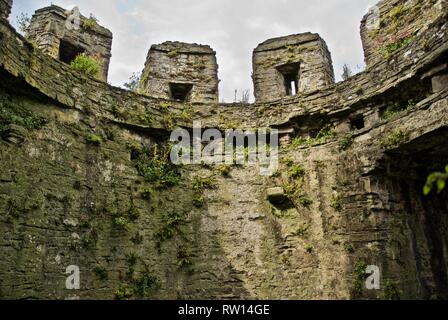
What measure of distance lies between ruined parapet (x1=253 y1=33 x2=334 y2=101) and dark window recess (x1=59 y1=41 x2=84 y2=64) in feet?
16.4

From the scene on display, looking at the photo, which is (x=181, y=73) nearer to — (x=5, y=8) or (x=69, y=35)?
(x=69, y=35)

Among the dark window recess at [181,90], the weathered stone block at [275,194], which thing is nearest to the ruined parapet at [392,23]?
the weathered stone block at [275,194]

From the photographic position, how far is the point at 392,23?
941cm

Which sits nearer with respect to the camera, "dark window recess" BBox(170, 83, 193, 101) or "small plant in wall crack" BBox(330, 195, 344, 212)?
"small plant in wall crack" BBox(330, 195, 344, 212)

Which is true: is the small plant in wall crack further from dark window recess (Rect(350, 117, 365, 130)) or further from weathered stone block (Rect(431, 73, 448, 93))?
weathered stone block (Rect(431, 73, 448, 93))

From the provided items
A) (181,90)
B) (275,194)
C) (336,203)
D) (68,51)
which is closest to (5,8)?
(68,51)

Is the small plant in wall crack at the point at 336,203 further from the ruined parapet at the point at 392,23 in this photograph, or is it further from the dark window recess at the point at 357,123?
the ruined parapet at the point at 392,23

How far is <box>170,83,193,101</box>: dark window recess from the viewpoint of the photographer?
1127cm

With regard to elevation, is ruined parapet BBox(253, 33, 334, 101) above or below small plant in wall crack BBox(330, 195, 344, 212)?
above

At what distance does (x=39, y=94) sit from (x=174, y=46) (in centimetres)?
526

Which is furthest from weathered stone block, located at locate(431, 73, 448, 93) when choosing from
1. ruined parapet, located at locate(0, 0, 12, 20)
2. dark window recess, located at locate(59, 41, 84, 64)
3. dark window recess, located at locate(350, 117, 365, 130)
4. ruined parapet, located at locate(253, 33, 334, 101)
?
dark window recess, located at locate(59, 41, 84, 64)

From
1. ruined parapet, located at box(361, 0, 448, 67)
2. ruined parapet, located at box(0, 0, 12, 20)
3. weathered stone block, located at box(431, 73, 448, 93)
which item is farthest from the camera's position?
ruined parapet, located at box(361, 0, 448, 67)

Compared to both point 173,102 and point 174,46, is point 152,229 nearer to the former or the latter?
point 173,102
